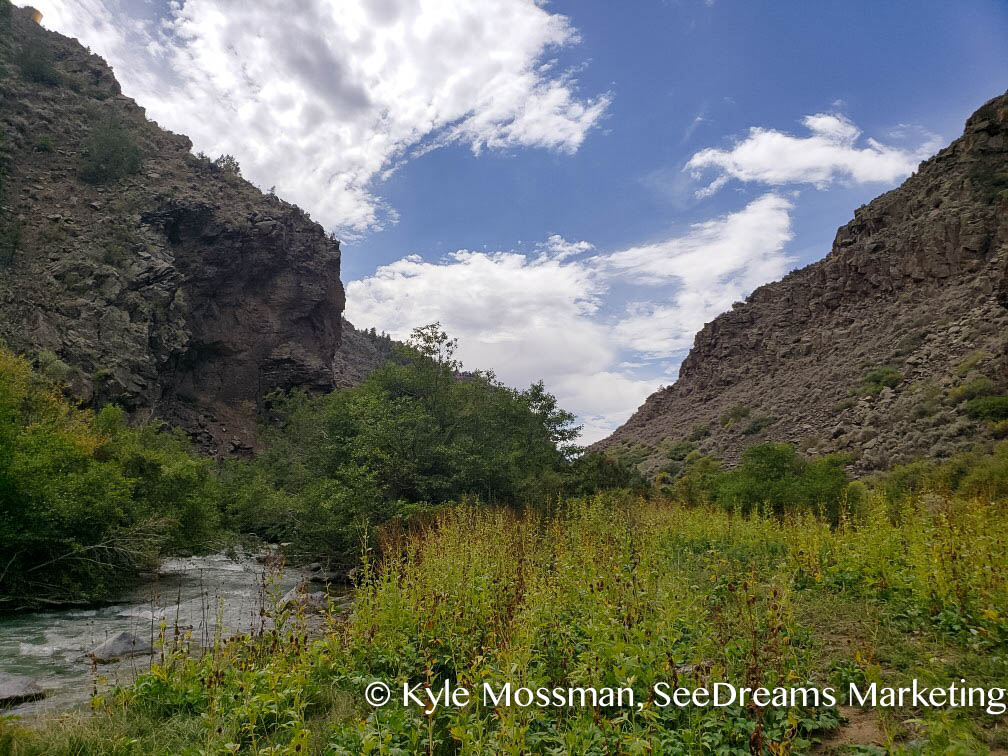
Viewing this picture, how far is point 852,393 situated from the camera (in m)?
31.8

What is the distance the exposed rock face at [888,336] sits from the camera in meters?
25.0

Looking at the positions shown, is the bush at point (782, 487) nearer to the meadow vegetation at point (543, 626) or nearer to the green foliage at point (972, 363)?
the meadow vegetation at point (543, 626)

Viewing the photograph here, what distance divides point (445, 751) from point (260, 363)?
48.5m

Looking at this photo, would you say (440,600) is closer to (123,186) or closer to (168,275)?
(168,275)

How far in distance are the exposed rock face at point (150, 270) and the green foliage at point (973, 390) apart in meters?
38.4

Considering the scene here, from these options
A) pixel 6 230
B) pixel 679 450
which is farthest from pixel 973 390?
pixel 6 230

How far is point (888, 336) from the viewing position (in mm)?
35688

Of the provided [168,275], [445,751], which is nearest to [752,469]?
[445,751]

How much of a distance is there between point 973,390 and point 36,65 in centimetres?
6174

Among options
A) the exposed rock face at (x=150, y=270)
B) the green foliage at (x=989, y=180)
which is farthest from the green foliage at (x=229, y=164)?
the green foliage at (x=989, y=180)

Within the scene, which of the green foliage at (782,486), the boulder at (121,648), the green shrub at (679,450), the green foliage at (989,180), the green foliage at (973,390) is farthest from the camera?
the green shrub at (679,450)

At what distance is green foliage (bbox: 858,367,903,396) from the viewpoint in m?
29.6

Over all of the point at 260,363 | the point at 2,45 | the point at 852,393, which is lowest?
the point at 852,393

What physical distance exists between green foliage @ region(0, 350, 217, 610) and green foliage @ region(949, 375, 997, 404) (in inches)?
1130
